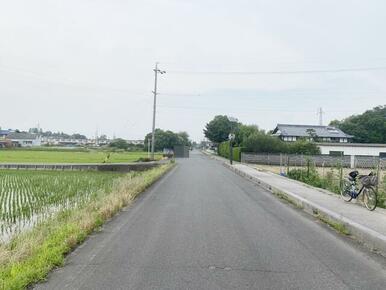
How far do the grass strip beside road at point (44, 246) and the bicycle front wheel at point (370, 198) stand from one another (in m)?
7.10

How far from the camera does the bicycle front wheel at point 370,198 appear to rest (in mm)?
12167

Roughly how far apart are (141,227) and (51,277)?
4.08 meters

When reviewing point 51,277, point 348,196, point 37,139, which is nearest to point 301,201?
point 348,196

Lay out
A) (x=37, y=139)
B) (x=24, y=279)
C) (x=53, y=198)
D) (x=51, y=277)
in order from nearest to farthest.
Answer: (x=24, y=279), (x=51, y=277), (x=53, y=198), (x=37, y=139)

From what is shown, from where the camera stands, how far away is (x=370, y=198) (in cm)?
1246

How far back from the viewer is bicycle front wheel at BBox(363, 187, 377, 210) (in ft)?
39.9

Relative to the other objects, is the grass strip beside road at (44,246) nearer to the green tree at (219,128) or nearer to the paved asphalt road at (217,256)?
the paved asphalt road at (217,256)

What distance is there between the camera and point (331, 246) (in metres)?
8.27

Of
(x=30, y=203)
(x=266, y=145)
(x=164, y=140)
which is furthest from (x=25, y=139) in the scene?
(x=30, y=203)

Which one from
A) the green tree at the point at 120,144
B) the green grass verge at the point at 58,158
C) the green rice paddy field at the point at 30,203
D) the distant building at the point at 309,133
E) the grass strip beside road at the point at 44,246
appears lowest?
the green rice paddy field at the point at 30,203

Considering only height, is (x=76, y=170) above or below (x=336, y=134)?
below

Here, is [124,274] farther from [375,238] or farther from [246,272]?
[375,238]

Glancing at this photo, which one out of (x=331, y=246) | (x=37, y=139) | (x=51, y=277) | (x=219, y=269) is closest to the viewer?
(x=51, y=277)

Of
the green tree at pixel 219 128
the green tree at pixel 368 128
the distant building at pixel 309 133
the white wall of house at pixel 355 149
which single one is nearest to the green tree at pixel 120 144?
the green tree at pixel 219 128
